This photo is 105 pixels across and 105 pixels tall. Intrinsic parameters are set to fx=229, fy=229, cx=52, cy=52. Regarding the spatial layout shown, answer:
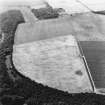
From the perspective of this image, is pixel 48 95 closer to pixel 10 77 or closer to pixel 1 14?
pixel 10 77

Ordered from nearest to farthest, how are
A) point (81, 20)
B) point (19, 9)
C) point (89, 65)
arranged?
1. point (89, 65)
2. point (81, 20)
3. point (19, 9)

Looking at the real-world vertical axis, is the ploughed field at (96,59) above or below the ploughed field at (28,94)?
below

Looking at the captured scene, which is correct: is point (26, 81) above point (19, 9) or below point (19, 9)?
above

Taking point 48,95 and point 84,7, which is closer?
point 48,95

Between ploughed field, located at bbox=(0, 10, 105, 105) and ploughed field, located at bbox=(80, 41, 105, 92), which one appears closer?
ploughed field, located at bbox=(0, 10, 105, 105)

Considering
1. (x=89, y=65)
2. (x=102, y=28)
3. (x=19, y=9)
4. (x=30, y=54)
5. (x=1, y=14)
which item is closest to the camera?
(x=89, y=65)

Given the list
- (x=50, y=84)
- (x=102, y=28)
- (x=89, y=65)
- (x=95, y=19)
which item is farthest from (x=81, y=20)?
(x=50, y=84)

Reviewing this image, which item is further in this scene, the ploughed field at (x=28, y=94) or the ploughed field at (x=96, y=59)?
the ploughed field at (x=96, y=59)

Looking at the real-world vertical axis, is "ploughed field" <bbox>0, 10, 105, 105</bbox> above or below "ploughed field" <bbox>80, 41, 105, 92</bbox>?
above

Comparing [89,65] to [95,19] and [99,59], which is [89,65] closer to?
[99,59]

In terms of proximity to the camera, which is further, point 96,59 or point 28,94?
point 96,59

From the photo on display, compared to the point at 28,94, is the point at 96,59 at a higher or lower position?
lower
